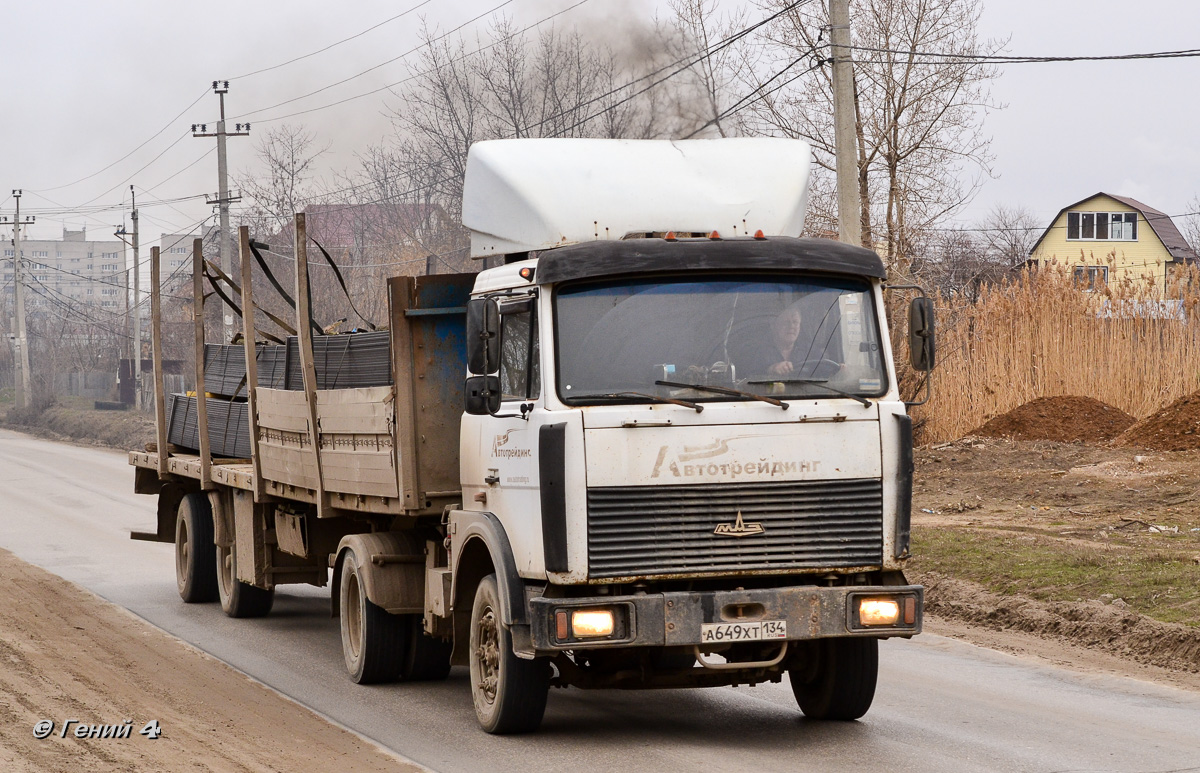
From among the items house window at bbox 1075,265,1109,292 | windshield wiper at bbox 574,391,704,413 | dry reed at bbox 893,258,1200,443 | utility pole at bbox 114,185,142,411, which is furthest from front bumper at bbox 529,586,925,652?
utility pole at bbox 114,185,142,411

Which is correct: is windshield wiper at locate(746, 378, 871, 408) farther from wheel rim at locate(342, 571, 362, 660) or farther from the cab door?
wheel rim at locate(342, 571, 362, 660)

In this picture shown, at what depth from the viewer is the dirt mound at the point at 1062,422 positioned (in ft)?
69.3

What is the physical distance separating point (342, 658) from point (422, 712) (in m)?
2.16

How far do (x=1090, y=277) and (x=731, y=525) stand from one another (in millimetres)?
18726

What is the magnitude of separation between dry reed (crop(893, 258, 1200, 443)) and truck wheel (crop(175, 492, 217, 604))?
1229 cm

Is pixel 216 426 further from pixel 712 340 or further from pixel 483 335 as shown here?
pixel 712 340

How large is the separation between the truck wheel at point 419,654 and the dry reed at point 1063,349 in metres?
13.9

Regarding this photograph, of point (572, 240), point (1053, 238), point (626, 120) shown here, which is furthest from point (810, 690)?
point (1053, 238)

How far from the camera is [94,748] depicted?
6836 millimetres

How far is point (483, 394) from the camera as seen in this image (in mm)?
7188

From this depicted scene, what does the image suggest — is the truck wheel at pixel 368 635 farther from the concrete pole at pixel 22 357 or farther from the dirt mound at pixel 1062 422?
the concrete pole at pixel 22 357

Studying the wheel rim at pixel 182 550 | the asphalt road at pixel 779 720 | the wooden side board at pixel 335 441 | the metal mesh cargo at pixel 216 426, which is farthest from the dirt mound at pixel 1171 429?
the wooden side board at pixel 335 441

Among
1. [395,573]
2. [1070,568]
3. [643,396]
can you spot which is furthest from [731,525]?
[1070,568]

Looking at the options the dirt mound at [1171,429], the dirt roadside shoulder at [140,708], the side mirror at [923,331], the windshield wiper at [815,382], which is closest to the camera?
the dirt roadside shoulder at [140,708]
